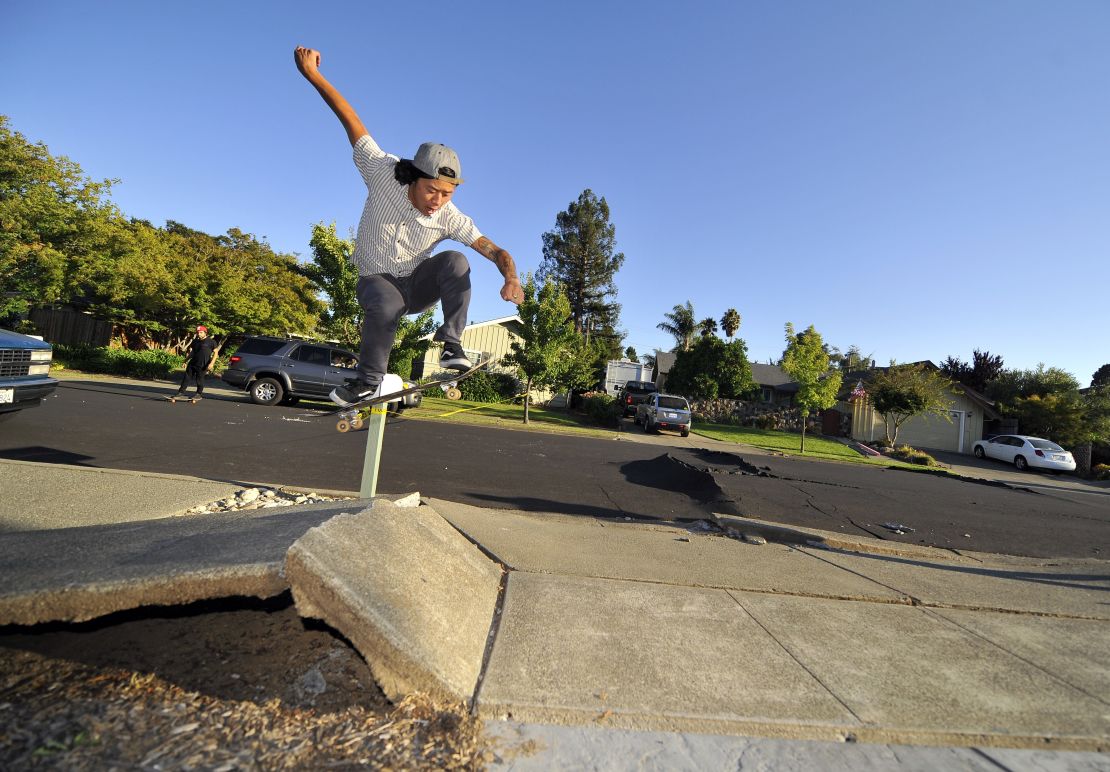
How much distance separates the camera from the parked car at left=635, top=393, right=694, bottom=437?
2148cm

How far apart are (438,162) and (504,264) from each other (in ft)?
2.28

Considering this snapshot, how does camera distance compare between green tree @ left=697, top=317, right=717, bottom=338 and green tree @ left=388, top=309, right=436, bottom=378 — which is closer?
green tree @ left=388, top=309, right=436, bottom=378

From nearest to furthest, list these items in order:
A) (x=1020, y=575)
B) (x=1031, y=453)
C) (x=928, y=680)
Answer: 1. (x=928, y=680)
2. (x=1020, y=575)
3. (x=1031, y=453)

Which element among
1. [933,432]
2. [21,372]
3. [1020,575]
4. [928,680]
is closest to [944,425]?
[933,432]

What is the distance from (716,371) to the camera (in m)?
33.6

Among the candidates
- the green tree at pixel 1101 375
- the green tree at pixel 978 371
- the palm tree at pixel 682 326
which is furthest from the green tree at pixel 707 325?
the green tree at pixel 1101 375

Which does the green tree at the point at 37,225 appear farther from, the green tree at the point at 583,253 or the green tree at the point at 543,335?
the green tree at the point at 583,253

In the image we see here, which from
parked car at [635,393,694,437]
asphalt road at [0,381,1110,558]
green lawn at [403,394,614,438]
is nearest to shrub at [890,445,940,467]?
asphalt road at [0,381,1110,558]

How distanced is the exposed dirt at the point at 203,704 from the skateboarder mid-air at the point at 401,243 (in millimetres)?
1645

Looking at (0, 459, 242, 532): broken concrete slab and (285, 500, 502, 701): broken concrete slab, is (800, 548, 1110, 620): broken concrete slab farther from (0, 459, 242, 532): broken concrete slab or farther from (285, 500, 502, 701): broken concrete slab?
(0, 459, 242, 532): broken concrete slab

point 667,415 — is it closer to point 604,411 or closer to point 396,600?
point 604,411

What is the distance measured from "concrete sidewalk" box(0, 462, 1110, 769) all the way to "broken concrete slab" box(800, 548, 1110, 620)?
0.11ft

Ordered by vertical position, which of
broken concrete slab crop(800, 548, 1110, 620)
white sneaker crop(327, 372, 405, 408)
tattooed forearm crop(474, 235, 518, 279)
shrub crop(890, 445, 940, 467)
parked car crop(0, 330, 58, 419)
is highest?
tattooed forearm crop(474, 235, 518, 279)

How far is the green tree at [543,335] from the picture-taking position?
20891mm
